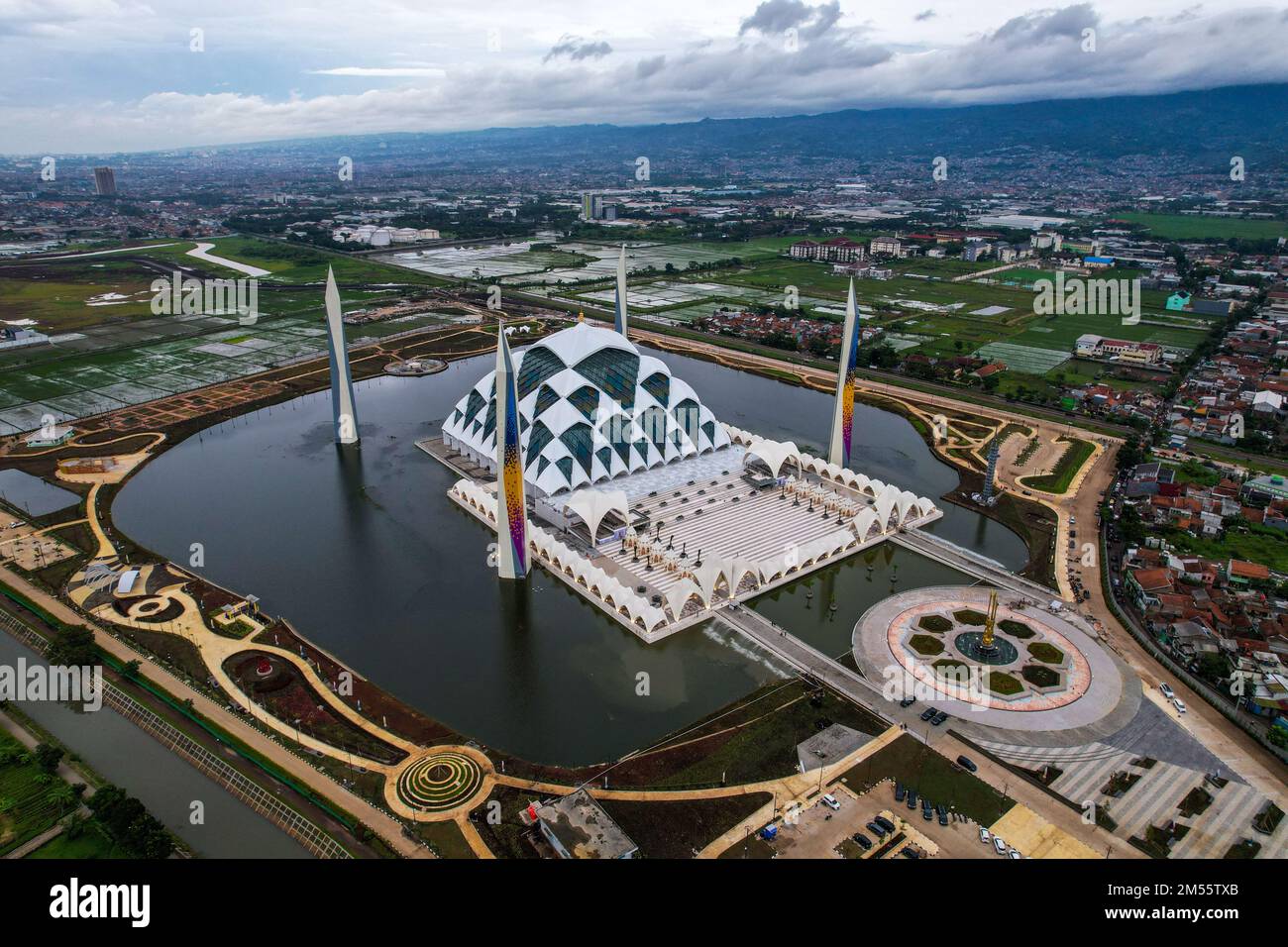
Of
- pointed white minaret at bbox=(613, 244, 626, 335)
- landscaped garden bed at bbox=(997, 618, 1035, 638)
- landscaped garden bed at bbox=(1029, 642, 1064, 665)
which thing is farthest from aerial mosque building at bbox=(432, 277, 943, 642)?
landscaped garden bed at bbox=(1029, 642, 1064, 665)

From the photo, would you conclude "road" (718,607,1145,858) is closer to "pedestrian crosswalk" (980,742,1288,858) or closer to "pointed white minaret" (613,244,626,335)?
"pedestrian crosswalk" (980,742,1288,858)

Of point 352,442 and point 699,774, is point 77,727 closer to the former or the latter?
point 699,774

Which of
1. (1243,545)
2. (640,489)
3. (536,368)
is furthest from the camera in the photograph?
(536,368)

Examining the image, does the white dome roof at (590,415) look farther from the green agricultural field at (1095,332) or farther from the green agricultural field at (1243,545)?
the green agricultural field at (1095,332)

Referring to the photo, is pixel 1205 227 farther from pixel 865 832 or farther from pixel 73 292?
pixel 73 292

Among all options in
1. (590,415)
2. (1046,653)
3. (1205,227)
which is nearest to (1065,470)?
(1046,653)

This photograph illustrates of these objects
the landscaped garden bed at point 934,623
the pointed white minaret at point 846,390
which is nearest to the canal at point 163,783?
the landscaped garden bed at point 934,623
